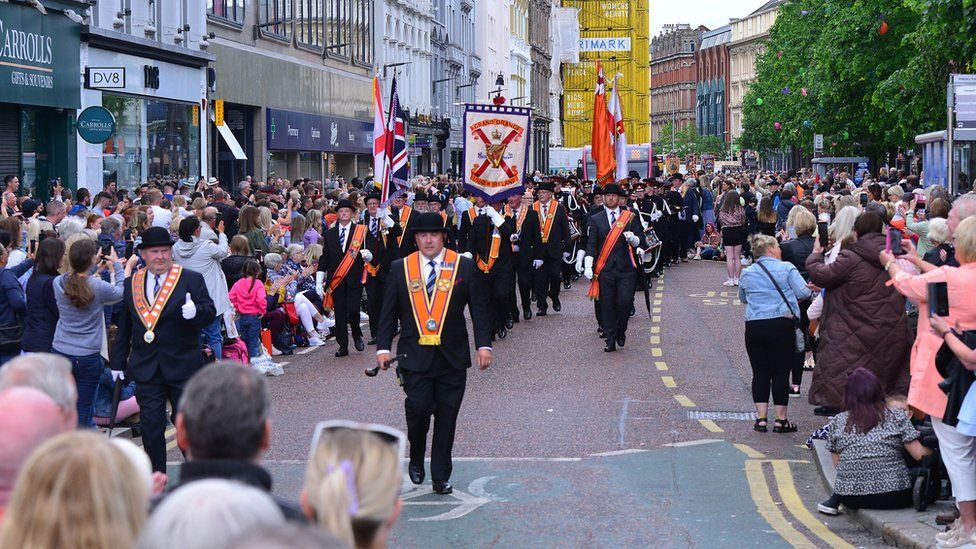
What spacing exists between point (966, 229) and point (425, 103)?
55.8 meters

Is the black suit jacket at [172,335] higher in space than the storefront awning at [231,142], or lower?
lower

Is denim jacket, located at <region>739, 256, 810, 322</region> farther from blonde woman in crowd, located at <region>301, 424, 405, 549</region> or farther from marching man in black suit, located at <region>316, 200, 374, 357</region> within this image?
blonde woman in crowd, located at <region>301, 424, 405, 549</region>

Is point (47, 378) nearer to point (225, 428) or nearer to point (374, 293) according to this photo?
point (225, 428)

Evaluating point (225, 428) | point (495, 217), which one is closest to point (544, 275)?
point (495, 217)

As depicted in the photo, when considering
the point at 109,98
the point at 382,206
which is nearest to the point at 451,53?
the point at 109,98

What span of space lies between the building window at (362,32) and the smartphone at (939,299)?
44272mm

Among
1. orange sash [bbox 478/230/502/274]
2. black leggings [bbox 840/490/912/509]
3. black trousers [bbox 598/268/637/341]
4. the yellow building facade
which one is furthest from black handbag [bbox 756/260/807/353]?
the yellow building facade

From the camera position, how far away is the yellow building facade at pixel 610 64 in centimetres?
7369

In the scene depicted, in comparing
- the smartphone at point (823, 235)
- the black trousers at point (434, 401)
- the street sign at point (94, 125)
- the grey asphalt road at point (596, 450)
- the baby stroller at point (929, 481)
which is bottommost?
the grey asphalt road at point (596, 450)

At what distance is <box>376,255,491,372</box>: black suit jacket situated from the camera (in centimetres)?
974

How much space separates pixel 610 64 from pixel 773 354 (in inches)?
2530

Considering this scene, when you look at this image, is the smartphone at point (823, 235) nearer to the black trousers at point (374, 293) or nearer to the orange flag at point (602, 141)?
the black trousers at point (374, 293)

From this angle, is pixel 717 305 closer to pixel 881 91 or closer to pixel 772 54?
pixel 881 91

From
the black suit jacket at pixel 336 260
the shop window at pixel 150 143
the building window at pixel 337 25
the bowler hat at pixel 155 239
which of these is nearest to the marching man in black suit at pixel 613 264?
the black suit jacket at pixel 336 260
